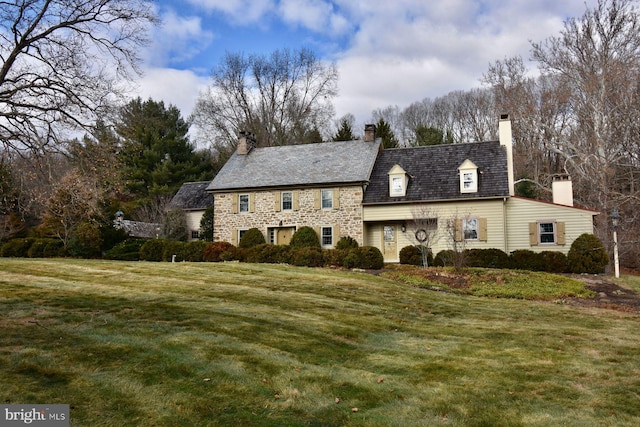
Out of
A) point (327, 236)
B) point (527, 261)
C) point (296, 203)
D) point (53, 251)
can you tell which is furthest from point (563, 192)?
point (53, 251)

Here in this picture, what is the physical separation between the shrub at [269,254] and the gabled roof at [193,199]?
9.51m

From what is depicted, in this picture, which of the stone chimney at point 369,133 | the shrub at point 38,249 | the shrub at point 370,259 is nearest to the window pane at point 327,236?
the shrub at point 370,259

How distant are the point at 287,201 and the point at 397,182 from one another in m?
5.89

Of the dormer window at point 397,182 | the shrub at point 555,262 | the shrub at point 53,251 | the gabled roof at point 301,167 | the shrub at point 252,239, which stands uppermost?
the gabled roof at point 301,167

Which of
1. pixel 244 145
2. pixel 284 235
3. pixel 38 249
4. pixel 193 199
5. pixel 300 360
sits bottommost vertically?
pixel 300 360

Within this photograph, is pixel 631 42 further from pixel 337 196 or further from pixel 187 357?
pixel 187 357

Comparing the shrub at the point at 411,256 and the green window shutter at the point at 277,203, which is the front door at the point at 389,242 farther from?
the green window shutter at the point at 277,203

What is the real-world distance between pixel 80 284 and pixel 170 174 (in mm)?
28197

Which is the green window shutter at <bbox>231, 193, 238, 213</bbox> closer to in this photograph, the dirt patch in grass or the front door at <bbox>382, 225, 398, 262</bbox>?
the front door at <bbox>382, 225, 398, 262</bbox>

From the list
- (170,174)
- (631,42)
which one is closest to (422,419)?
(631,42)

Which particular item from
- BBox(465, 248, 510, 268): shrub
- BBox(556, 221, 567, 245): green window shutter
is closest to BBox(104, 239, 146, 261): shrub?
BBox(465, 248, 510, 268): shrub

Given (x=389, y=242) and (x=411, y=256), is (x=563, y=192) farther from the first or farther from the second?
(x=389, y=242)

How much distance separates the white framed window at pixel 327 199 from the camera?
→ 25.5 metres

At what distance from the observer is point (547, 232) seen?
855 inches
